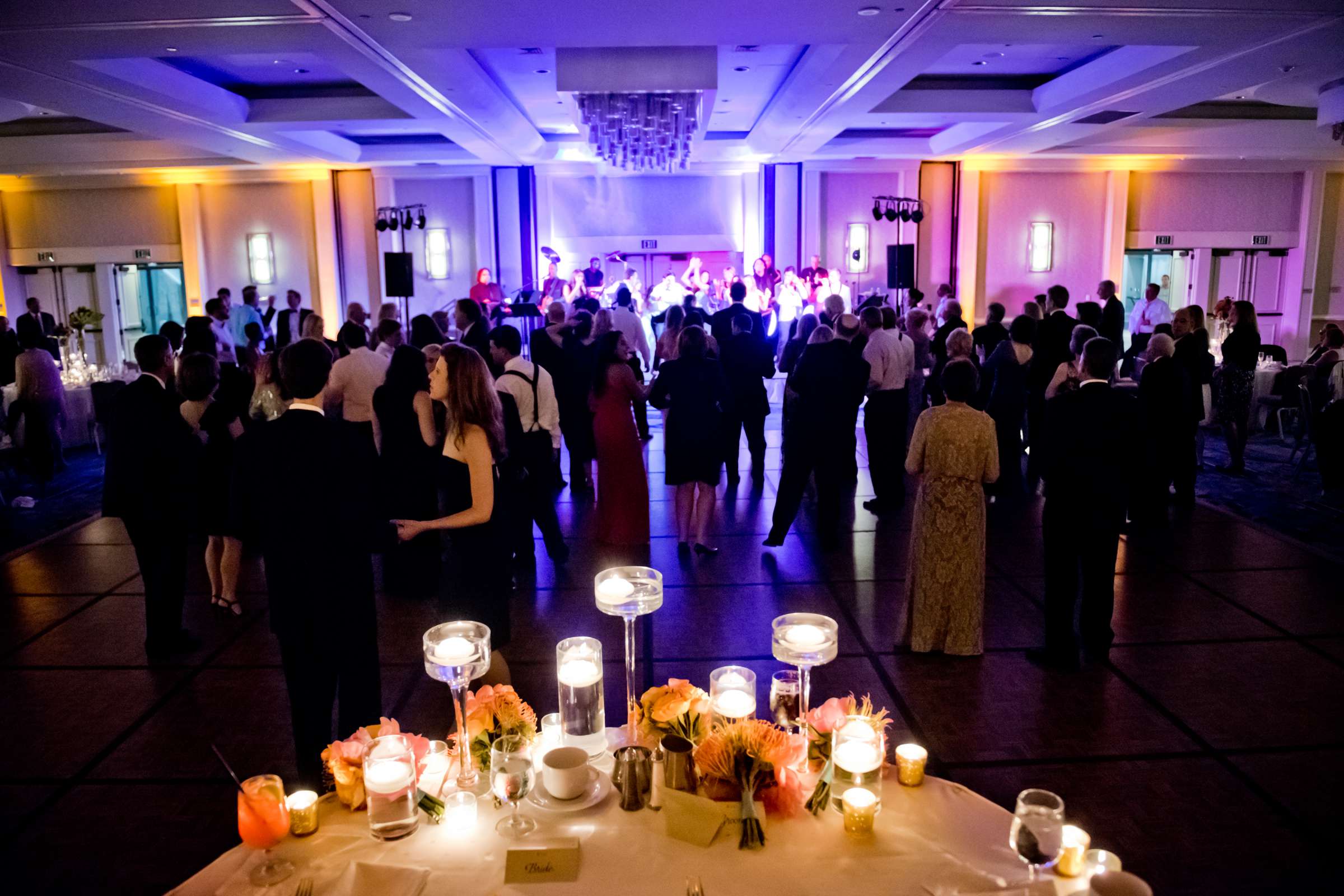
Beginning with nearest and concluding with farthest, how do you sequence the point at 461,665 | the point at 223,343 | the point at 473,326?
1. the point at 461,665
2. the point at 473,326
3. the point at 223,343

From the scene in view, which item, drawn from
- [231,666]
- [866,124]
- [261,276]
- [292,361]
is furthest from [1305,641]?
[261,276]

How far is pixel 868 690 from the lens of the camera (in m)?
3.94

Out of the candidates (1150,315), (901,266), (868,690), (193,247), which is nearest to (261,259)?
(193,247)

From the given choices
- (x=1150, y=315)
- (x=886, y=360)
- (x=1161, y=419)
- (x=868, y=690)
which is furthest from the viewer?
(x=1150, y=315)

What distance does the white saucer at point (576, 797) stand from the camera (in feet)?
6.45

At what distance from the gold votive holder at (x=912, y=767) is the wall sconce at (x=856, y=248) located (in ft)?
46.5

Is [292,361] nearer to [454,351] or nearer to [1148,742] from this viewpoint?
[454,351]

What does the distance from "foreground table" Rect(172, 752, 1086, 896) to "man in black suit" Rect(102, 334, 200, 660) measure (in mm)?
2771

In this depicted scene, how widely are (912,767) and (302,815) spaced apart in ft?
4.34

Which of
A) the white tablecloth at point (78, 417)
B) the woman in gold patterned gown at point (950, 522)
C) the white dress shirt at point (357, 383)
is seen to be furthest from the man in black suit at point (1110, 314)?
the white tablecloth at point (78, 417)

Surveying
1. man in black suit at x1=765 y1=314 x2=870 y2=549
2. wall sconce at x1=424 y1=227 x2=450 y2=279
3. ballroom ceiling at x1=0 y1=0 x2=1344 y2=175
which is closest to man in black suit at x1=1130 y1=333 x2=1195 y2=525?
man in black suit at x1=765 y1=314 x2=870 y2=549

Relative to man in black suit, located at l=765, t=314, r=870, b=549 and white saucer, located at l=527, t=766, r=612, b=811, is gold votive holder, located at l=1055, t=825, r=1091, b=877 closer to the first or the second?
white saucer, located at l=527, t=766, r=612, b=811

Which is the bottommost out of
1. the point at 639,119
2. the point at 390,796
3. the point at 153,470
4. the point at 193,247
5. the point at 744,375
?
the point at 390,796

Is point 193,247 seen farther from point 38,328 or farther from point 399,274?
point 38,328
